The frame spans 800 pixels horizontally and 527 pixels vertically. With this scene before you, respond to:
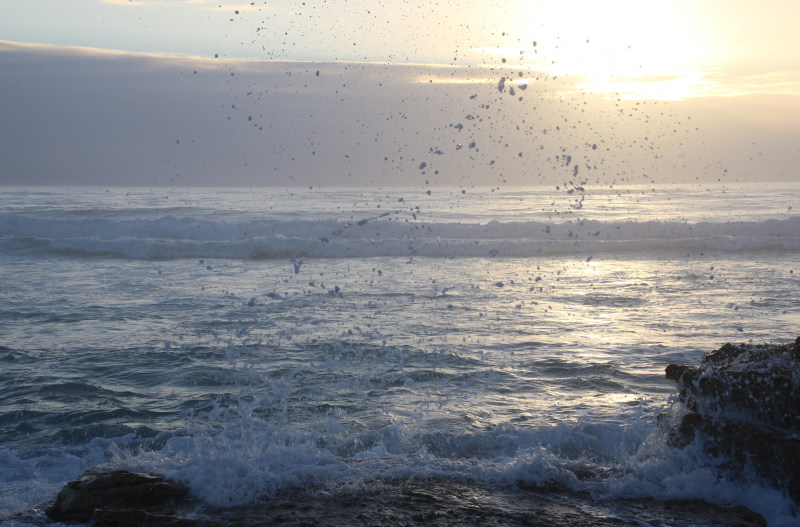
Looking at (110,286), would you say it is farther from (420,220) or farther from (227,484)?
(420,220)

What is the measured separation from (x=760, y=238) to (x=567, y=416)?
19.7 metres

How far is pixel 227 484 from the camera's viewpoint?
14.6 feet

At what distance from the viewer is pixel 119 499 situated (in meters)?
4.13

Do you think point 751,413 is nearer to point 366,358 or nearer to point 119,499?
point 119,499

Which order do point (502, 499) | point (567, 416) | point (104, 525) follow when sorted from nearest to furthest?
point (104, 525) < point (502, 499) < point (567, 416)

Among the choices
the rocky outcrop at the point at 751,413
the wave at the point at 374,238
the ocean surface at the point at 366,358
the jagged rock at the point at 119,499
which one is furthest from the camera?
the wave at the point at 374,238

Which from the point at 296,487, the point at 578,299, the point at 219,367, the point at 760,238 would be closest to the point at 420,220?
the point at 760,238

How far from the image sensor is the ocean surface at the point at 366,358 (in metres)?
4.80

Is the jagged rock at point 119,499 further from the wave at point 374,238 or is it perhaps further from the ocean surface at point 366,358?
the wave at point 374,238

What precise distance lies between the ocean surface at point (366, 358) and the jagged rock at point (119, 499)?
185 millimetres

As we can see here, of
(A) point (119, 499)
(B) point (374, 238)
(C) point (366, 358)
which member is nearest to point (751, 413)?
(A) point (119, 499)

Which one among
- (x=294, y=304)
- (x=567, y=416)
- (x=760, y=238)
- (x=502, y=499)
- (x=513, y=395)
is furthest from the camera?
(x=760, y=238)

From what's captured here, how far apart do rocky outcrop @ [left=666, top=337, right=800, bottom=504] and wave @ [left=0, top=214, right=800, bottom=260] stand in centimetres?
1498

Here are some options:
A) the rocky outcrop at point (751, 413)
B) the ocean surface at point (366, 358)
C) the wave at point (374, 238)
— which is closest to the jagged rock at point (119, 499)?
the ocean surface at point (366, 358)
